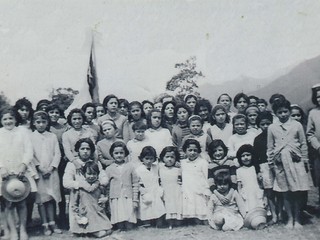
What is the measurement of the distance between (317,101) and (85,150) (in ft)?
9.51

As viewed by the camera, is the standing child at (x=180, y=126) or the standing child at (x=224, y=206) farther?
the standing child at (x=180, y=126)

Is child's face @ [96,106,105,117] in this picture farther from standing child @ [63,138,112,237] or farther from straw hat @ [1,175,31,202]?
straw hat @ [1,175,31,202]

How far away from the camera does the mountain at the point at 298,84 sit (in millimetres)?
7621

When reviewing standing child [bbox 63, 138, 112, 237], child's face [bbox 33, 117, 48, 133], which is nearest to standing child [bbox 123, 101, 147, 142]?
standing child [bbox 63, 138, 112, 237]

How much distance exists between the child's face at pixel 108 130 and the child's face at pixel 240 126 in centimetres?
159

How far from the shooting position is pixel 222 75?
8.21 metres

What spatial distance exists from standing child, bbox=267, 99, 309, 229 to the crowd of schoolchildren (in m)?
0.01

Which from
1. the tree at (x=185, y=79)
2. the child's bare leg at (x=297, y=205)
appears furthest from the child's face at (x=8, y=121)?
the tree at (x=185, y=79)

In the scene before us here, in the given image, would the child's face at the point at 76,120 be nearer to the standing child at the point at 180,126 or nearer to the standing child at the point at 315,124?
the standing child at the point at 180,126

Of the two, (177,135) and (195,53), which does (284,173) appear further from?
(195,53)

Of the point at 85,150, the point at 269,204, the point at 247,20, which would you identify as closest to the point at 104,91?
the point at 247,20

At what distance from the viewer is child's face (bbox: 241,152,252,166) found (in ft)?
14.6

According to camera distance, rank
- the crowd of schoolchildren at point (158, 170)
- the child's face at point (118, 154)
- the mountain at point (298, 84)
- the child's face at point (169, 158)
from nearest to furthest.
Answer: the crowd of schoolchildren at point (158, 170) < the child's face at point (118, 154) < the child's face at point (169, 158) < the mountain at point (298, 84)

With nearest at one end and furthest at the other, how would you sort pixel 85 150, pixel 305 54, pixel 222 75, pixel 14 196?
pixel 14 196, pixel 85 150, pixel 305 54, pixel 222 75
